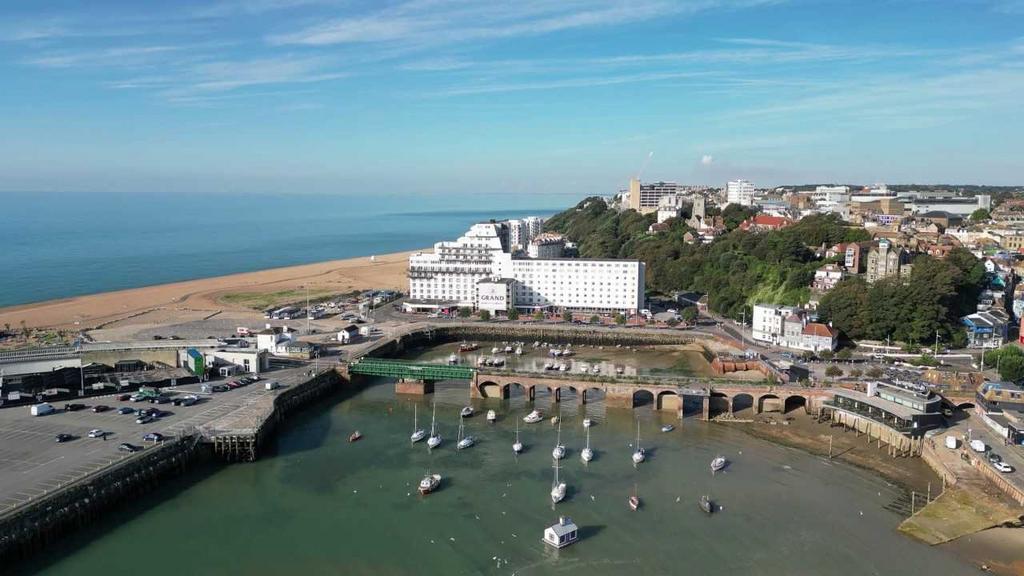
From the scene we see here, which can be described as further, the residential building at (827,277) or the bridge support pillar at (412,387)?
the residential building at (827,277)

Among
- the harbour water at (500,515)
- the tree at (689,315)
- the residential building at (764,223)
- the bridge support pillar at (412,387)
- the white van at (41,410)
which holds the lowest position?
the harbour water at (500,515)

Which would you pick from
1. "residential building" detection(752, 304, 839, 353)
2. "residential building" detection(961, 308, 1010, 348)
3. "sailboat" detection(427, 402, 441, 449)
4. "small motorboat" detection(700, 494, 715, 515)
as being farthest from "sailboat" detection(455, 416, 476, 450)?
"residential building" detection(961, 308, 1010, 348)

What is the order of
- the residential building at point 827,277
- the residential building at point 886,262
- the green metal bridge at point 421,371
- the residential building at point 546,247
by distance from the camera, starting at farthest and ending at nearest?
the residential building at point 546,247, the residential building at point 827,277, the residential building at point 886,262, the green metal bridge at point 421,371

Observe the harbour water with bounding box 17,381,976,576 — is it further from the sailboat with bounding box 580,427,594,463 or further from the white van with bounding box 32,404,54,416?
the white van with bounding box 32,404,54,416

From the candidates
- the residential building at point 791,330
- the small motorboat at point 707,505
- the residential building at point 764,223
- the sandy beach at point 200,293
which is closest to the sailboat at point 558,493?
the small motorboat at point 707,505

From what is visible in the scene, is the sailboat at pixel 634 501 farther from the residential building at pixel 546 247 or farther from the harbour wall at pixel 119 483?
the residential building at pixel 546 247

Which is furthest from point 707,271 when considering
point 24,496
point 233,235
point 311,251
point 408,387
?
point 233,235

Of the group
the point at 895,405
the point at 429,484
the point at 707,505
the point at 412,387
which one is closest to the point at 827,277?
the point at 895,405
